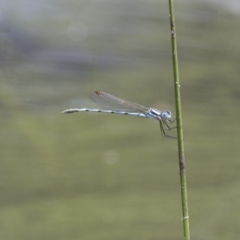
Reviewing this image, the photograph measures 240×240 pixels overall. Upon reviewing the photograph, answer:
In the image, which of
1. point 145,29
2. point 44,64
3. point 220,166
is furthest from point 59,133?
point 220,166

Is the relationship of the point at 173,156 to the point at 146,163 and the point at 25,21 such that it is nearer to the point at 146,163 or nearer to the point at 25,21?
the point at 146,163

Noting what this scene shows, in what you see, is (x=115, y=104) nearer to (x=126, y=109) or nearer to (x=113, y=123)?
(x=126, y=109)

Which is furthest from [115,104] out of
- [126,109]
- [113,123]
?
[113,123]

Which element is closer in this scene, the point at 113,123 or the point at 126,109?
the point at 126,109

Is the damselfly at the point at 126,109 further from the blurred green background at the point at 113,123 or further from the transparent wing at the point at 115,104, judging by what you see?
the blurred green background at the point at 113,123

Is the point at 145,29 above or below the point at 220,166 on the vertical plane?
above

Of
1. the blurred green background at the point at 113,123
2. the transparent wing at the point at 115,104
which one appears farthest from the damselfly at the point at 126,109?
the blurred green background at the point at 113,123

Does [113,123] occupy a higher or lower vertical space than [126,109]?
higher
